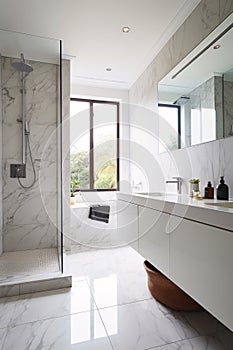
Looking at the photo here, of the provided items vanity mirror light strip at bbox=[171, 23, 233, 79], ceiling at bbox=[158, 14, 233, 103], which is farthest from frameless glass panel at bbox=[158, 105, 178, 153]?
vanity mirror light strip at bbox=[171, 23, 233, 79]

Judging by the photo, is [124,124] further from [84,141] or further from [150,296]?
[150,296]

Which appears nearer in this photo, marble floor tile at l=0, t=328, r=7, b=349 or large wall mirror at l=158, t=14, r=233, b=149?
marble floor tile at l=0, t=328, r=7, b=349

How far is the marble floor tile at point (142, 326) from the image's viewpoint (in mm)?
1336

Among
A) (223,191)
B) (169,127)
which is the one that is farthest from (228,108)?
(169,127)

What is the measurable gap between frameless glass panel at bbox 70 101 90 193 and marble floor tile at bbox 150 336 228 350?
2.45 m

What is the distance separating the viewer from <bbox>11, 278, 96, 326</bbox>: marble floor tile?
1595mm

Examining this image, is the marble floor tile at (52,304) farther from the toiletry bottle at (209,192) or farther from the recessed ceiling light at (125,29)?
the recessed ceiling light at (125,29)

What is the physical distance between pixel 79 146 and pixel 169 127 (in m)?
1.65

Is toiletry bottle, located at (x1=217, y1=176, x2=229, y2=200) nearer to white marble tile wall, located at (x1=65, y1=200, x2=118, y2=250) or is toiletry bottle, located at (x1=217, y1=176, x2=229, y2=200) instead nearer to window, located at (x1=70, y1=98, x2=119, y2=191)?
white marble tile wall, located at (x1=65, y1=200, x2=118, y2=250)

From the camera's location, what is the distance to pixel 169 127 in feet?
7.61

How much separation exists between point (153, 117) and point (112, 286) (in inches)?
74.6

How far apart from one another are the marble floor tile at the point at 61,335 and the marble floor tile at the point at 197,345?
363 mm

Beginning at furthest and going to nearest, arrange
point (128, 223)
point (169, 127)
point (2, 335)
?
point (169, 127), point (128, 223), point (2, 335)

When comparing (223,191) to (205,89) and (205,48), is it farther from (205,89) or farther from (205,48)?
(205,48)
